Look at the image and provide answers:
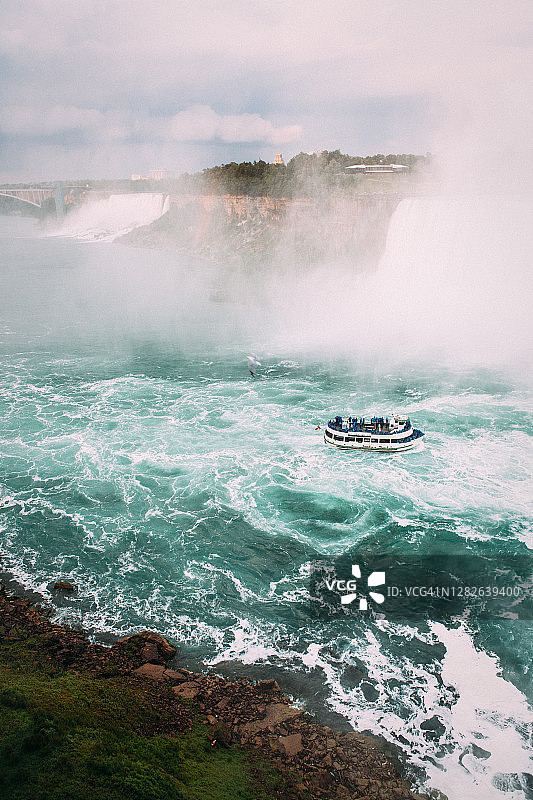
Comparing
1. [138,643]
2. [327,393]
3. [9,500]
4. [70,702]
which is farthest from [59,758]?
[327,393]

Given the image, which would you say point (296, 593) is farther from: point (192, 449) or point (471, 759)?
point (192, 449)

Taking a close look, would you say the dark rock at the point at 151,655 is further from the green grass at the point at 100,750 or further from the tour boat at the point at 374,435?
the tour boat at the point at 374,435

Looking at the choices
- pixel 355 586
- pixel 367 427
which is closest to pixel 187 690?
pixel 355 586

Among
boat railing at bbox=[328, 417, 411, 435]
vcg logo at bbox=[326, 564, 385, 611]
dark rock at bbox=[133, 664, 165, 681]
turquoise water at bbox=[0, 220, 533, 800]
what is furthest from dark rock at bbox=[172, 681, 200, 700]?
boat railing at bbox=[328, 417, 411, 435]

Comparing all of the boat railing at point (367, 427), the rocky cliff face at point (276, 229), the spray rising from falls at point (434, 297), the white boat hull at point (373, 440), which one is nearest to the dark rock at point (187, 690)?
the white boat hull at point (373, 440)

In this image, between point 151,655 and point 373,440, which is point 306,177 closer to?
point 373,440

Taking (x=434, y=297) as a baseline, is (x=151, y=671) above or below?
below
